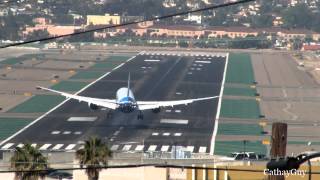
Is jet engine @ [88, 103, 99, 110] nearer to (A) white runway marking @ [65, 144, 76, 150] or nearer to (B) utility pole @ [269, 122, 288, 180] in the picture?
(A) white runway marking @ [65, 144, 76, 150]

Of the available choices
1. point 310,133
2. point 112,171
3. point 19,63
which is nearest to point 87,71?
point 19,63

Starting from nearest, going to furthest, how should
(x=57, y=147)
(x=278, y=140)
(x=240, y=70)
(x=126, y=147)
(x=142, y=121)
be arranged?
(x=278, y=140) < (x=57, y=147) < (x=126, y=147) < (x=142, y=121) < (x=240, y=70)

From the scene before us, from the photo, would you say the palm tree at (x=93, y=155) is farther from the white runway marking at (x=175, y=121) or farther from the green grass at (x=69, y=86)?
the green grass at (x=69, y=86)

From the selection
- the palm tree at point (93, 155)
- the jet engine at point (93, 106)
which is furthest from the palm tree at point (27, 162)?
the jet engine at point (93, 106)

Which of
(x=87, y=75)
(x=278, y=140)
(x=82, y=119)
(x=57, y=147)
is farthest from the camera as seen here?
(x=87, y=75)

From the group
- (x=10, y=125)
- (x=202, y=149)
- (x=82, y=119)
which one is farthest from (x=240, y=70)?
(x=202, y=149)

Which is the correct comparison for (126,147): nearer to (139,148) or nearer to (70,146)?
(139,148)
